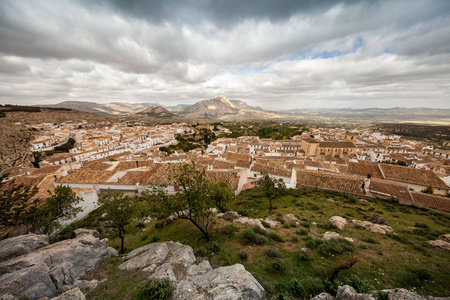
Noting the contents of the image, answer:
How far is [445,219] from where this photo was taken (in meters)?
19.1

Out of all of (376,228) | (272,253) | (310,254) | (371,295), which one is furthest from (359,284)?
(376,228)

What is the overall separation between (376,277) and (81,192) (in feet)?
105

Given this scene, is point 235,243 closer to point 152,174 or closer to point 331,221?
point 331,221

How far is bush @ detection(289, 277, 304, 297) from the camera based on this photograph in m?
8.04

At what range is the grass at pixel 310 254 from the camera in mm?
8617

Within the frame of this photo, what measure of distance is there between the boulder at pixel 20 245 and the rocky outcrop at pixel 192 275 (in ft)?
22.0

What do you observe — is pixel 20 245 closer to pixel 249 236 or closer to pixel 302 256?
pixel 249 236

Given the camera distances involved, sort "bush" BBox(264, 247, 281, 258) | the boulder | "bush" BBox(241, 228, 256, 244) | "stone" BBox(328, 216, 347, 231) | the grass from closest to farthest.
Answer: the grass → the boulder → "bush" BBox(264, 247, 281, 258) → "bush" BBox(241, 228, 256, 244) → "stone" BBox(328, 216, 347, 231)

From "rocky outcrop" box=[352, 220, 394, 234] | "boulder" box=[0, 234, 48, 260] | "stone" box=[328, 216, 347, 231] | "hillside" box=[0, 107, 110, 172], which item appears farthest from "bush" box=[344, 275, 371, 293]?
"hillside" box=[0, 107, 110, 172]

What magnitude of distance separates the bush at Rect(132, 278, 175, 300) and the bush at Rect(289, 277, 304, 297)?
19.2 feet

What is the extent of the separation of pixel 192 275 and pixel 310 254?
7888 millimetres

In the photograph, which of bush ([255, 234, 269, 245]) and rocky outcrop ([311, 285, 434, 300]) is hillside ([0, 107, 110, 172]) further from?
rocky outcrop ([311, 285, 434, 300])

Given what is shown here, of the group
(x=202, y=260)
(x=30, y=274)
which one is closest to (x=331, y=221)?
(x=202, y=260)

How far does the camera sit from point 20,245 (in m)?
11.1
